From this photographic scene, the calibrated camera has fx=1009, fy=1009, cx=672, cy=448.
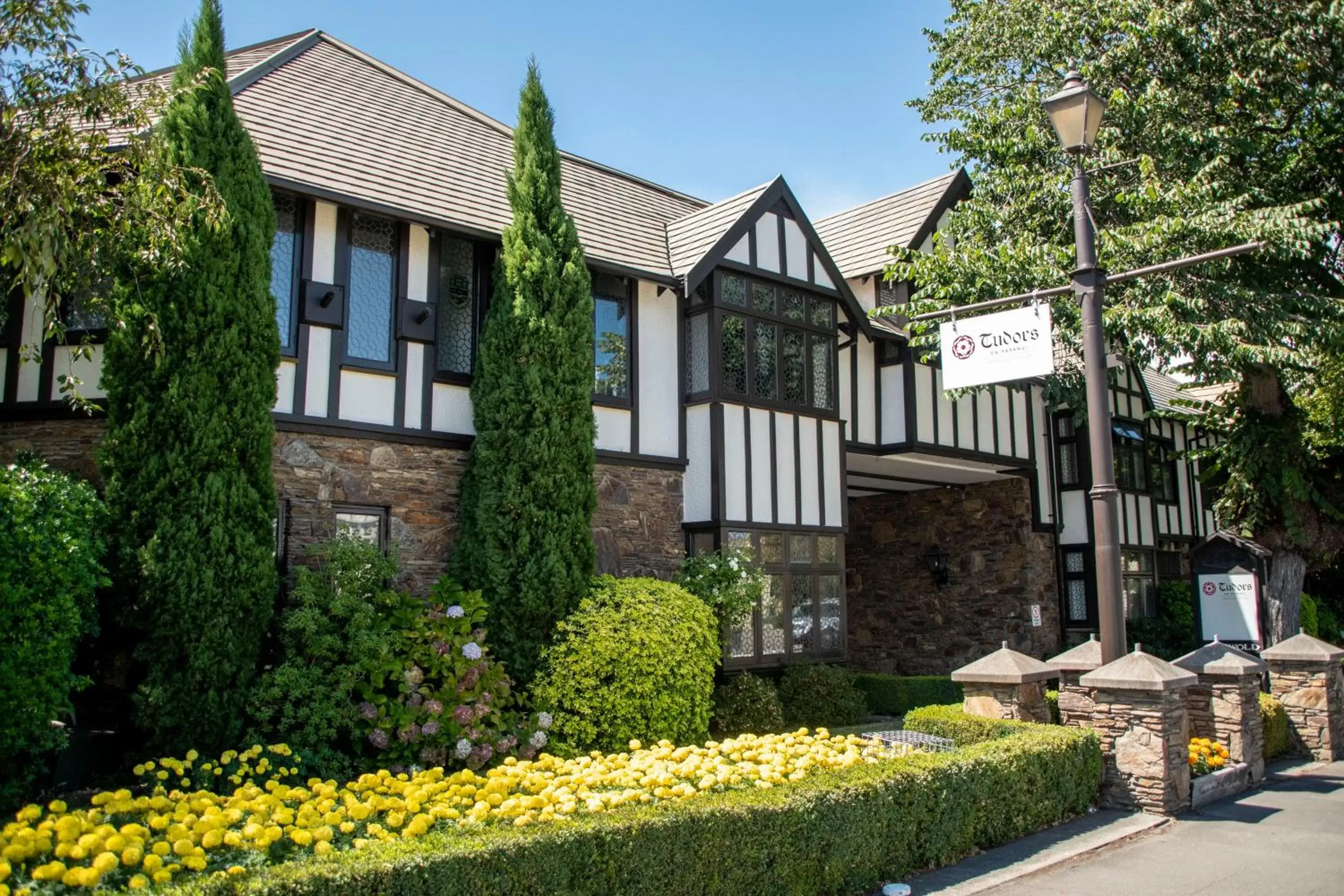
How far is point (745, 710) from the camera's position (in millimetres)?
12078

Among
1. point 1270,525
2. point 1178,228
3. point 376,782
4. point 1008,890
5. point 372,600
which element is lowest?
point 1008,890

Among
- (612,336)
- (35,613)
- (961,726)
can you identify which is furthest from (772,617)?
(35,613)

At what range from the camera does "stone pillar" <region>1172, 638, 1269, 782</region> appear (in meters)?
10.2

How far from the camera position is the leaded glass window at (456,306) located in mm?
11188

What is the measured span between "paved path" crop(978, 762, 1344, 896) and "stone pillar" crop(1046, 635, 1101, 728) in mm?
1262

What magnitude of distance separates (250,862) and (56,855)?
0.91 metres

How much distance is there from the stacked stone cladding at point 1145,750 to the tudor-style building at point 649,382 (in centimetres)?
467

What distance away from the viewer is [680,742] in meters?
10.6

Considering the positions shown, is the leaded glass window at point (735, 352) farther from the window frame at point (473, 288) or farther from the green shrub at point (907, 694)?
the green shrub at point (907, 694)

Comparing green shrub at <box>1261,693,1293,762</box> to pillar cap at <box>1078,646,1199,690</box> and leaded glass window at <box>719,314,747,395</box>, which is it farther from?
leaded glass window at <box>719,314,747,395</box>

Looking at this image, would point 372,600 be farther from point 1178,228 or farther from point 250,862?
point 1178,228

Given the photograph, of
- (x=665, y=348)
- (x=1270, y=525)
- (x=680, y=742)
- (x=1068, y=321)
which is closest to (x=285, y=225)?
(x=665, y=348)

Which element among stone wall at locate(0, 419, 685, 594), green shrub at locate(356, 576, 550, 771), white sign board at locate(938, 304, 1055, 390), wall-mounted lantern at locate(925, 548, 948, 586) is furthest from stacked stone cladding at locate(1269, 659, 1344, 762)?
green shrub at locate(356, 576, 550, 771)

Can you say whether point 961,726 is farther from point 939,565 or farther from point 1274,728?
point 939,565
